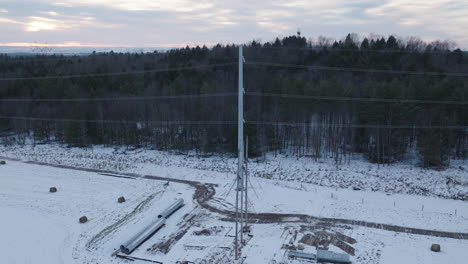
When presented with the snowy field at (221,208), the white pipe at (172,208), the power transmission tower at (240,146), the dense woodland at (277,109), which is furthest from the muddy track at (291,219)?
the dense woodland at (277,109)

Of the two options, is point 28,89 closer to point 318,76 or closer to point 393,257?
point 318,76

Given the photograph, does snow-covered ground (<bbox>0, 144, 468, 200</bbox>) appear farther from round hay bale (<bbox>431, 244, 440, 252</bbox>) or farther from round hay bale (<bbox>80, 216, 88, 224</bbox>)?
round hay bale (<bbox>80, 216, 88, 224</bbox>)

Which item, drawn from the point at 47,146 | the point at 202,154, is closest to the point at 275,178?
the point at 202,154

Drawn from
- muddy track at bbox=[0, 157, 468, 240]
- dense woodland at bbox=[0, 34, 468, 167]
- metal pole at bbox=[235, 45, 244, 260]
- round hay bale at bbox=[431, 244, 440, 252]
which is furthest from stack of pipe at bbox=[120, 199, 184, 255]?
dense woodland at bbox=[0, 34, 468, 167]

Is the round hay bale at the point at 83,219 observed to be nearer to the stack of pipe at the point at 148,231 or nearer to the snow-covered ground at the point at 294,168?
the stack of pipe at the point at 148,231

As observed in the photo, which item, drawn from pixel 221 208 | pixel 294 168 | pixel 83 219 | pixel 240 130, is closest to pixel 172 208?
pixel 221 208

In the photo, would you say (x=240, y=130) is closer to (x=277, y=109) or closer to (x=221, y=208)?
(x=221, y=208)
